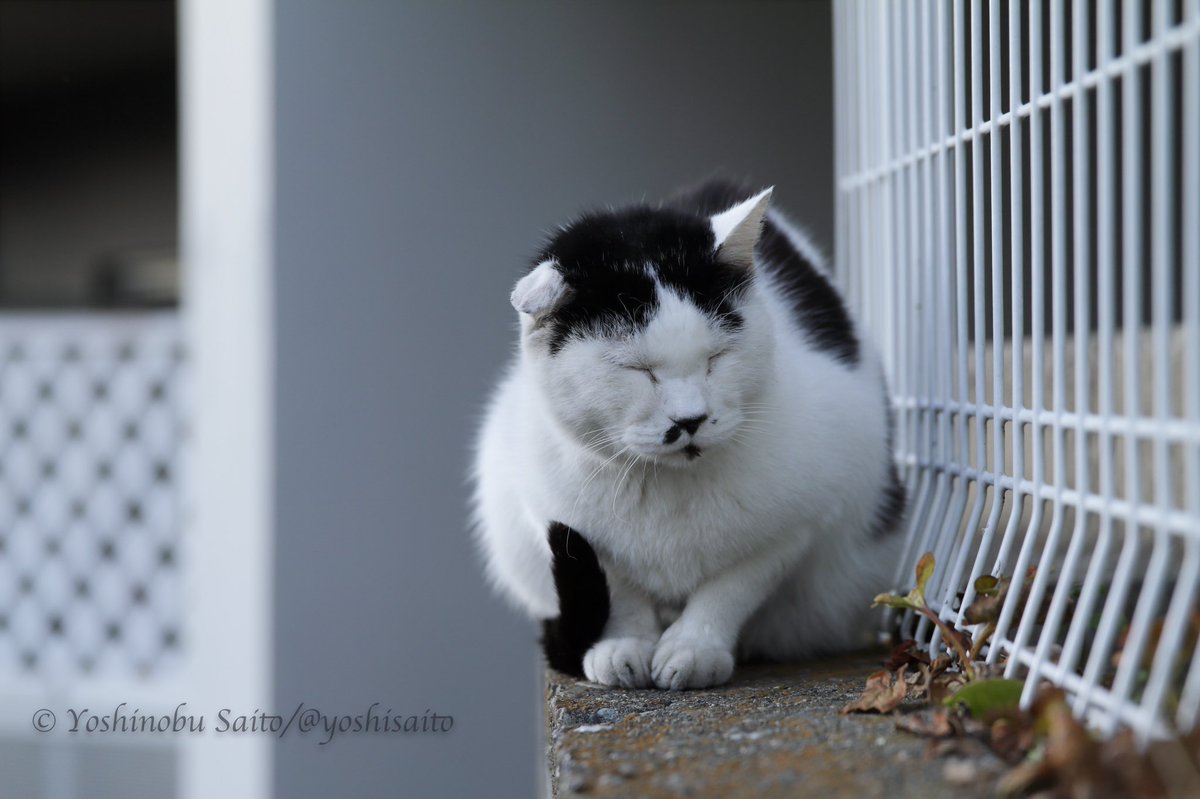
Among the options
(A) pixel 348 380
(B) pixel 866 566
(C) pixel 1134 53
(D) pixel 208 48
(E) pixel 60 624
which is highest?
(D) pixel 208 48

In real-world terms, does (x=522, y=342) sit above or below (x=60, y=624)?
above

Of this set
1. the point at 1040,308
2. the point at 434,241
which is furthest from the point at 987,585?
the point at 434,241

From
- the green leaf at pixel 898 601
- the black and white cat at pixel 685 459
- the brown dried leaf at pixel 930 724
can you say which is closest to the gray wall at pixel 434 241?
the black and white cat at pixel 685 459

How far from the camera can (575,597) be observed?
1.56 meters

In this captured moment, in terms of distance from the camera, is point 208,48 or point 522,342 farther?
point 208,48

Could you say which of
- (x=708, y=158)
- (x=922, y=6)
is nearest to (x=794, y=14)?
(x=708, y=158)

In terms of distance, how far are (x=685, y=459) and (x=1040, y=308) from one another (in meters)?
0.46

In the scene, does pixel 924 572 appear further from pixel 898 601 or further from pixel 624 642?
pixel 624 642

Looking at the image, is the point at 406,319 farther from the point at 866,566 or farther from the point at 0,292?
the point at 0,292

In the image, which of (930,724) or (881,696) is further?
(881,696)

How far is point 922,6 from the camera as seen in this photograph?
5.82ft

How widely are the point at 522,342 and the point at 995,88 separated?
2.31 feet

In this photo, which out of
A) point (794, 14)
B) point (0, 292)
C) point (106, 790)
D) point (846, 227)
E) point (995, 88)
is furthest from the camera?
point (0, 292)

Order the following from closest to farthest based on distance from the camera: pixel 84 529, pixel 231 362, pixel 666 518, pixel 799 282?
pixel 666 518, pixel 799 282, pixel 231 362, pixel 84 529
